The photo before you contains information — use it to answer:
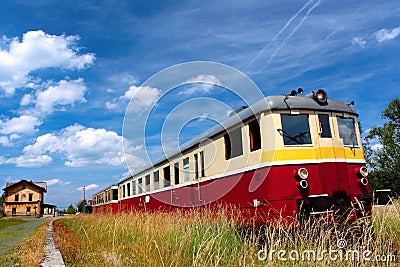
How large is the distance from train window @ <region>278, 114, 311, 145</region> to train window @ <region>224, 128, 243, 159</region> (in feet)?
3.62

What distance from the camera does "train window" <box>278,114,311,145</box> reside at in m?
7.14

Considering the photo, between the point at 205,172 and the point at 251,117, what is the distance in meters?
2.38

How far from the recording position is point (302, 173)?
22.2ft

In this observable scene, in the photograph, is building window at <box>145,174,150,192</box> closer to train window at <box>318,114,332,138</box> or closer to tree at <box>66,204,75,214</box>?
train window at <box>318,114,332,138</box>

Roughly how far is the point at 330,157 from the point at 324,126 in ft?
2.63

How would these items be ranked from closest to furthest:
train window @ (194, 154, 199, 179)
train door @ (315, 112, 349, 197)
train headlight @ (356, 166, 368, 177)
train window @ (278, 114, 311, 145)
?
train door @ (315, 112, 349, 197), train window @ (278, 114, 311, 145), train headlight @ (356, 166, 368, 177), train window @ (194, 154, 199, 179)

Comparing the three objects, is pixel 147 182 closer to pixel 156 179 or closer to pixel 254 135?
pixel 156 179

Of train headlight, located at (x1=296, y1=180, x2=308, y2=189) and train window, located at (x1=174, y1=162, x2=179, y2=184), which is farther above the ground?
train window, located at (x1=174, y1=162, x2=179, y2=184)

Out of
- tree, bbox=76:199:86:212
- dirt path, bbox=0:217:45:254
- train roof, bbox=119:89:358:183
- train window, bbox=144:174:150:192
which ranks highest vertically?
train roof, bbox=119:89:358:183

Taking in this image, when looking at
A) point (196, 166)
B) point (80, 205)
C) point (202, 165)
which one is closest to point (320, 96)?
point (202, 165)

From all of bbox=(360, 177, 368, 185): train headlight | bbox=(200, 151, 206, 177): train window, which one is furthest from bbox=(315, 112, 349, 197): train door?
bbox=(200, 151, 206, 177): train window

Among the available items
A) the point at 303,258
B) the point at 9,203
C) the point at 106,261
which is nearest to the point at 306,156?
the point at 303,258

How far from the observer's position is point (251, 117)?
756 cm

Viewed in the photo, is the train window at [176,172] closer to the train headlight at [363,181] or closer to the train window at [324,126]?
the train window at [324,126]
